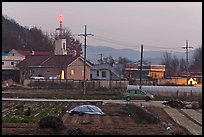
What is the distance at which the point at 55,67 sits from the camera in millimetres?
50688

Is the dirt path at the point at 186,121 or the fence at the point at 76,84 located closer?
the dirt path at the point at 186,121

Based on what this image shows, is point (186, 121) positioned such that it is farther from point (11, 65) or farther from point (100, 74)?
point (11, 65)

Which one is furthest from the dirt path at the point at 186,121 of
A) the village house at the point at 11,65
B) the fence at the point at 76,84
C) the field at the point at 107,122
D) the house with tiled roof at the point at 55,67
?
the village house at the point at 11,65

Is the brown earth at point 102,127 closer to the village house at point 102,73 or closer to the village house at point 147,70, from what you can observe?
the village house at point 102,73

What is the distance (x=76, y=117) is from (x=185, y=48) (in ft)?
131

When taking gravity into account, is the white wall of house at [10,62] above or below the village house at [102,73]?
above

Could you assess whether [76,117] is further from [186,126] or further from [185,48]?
[185,48]

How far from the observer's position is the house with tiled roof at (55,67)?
50219 millimetres

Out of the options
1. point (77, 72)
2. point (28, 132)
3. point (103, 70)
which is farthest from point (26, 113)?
point (103, 70)

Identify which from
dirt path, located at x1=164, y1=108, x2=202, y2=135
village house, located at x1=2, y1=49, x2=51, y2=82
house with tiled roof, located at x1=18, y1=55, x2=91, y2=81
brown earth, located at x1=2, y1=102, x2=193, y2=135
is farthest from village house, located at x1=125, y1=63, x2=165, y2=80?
brown earth, located at x1=2, y1=102, x2=193, y2=135

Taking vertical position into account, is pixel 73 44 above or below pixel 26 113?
above

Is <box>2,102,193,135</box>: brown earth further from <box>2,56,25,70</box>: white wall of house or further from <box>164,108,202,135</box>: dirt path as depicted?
<box>2,56,25,70</box>: white wall of house

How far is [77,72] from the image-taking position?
51062mm

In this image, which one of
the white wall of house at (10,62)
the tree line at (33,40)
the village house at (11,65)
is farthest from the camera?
the tree line at (33,40)
